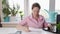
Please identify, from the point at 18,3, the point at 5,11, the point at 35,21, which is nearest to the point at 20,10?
the point at 18,3

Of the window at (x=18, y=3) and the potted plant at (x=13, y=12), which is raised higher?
the window at (x=18, y=3)

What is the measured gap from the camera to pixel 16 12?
3830 mm

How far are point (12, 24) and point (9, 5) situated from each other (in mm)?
536

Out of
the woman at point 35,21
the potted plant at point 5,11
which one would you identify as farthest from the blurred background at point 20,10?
the woman at point 35,21

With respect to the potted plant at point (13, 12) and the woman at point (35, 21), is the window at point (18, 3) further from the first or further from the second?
the woman at point (35, 21)

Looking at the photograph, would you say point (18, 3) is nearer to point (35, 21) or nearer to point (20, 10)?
point (20, 10)

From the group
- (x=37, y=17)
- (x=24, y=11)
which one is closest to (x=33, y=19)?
(x=37, y=17)

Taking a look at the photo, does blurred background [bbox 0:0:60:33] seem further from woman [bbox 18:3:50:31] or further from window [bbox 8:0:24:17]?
woman [bbox 18:3:50:31]

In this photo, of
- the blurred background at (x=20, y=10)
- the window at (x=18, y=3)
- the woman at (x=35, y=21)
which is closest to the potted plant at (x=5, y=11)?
the blurred background at (x=20, y=10)

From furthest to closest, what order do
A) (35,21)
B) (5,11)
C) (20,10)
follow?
(20,10) → (5,11) → (35,21)

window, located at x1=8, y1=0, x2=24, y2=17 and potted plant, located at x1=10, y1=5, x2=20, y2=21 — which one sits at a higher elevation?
window, located at x1=8, y1=0, x2=24, y2=17

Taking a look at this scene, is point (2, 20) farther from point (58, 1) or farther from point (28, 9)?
point (58, 1)

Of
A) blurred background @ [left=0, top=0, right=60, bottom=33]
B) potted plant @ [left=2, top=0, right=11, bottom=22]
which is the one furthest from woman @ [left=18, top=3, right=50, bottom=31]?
potted plant @ [left=2, top=0, right=11, bottom=22]

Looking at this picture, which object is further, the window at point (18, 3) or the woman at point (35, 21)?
the window at point (18, 3)
